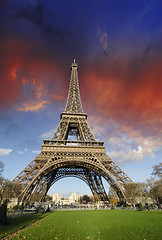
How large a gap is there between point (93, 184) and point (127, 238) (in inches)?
1478

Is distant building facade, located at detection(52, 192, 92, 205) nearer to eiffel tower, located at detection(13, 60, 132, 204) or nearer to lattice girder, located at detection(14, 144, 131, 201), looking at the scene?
eiffel tower, located at detection(13, 60, 132, 204)

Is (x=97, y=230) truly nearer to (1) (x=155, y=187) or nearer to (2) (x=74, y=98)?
(1) (x=155, y=187)

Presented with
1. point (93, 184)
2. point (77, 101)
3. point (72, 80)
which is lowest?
point (93, 184)

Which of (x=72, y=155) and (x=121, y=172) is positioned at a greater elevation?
(x=72, y=155)

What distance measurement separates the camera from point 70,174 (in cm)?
4528

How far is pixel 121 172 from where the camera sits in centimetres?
3030

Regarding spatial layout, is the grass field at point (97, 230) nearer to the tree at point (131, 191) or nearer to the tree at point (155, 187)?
the tree at point (131, 191)

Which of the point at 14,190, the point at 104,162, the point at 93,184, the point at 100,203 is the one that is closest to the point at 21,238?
the point at 14,190

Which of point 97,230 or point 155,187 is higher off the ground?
point 155,187

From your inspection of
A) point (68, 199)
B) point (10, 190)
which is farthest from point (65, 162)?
point (68, 199)

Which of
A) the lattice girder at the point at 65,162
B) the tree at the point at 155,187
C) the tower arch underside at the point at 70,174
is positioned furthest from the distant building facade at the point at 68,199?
the lattice girder at the point at 65,162

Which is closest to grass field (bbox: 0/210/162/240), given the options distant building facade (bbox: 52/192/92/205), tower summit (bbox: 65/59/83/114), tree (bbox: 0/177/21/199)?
tree (bbox: 0/177/21/199)

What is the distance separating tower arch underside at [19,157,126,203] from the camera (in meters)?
28.7

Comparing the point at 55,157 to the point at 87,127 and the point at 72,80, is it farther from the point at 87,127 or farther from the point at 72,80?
the point at 72,80
